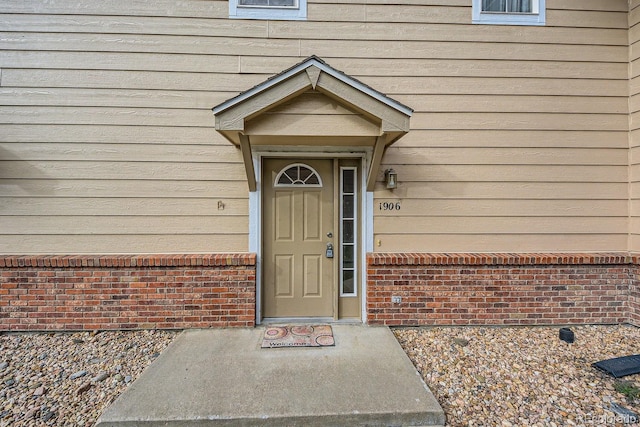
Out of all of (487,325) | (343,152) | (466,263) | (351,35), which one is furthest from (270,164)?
(487,325)

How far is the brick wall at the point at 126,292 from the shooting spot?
3260 mm

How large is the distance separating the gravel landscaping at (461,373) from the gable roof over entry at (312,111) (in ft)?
7.07

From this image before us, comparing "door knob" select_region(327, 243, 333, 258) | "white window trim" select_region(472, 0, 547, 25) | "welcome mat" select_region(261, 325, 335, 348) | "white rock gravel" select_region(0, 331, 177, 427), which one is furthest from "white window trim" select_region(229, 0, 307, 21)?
"white rock gravel" select_region(0, 331, 177, 427)

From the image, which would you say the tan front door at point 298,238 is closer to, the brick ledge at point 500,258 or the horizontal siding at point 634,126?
the brick ledge at point 500,258

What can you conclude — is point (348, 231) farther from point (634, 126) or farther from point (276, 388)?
point (634, 126)

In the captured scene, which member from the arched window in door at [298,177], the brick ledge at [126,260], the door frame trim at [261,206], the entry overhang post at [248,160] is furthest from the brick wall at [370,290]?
the arched window in door at [298,177]

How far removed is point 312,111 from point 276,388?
2.44 meters

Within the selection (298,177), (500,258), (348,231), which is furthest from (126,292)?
(500,258)

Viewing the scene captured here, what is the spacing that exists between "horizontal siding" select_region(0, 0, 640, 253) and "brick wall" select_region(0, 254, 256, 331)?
8.5 inches

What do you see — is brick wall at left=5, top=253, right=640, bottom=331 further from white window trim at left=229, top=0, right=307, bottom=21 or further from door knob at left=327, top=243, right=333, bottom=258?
white window trim at left=229, top=0, right=307, bottom=21

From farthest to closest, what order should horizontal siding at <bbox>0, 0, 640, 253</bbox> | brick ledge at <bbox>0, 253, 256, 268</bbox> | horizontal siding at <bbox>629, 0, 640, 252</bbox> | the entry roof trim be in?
1. horizontal siding at <bbox>629, 0, 640, 252</bbox>
2. horizontal siding at <bbox>0, 0, 640, 253</bbox>
3. brick ledge at <bbox>0, 253, 256, 268</bbox>
4. the entry roof trim

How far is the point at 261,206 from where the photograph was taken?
351 cm

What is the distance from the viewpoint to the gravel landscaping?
2.14m

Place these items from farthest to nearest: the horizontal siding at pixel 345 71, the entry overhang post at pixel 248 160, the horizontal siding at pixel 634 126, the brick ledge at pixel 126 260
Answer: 1. the horizontal siding at pixel 634 126
2. the horizontal siding at pixel 345 71
3. the brick ledge at pixel 126 260
4. the entry overhang post at pixel 248 160
